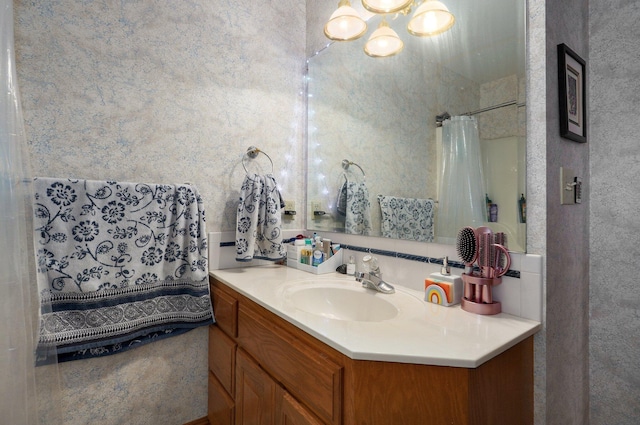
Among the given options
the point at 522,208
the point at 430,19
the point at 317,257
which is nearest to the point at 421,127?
the point at 430,19

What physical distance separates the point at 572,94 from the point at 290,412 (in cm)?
135

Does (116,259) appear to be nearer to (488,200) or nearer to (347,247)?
(347,247)

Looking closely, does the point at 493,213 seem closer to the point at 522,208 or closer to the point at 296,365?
the point at 522,208

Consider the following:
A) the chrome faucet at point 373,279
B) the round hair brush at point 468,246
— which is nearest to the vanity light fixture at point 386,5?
the round hair brush at point 468,246

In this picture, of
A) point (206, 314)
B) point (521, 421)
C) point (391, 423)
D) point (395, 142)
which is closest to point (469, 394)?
point (391, 423)

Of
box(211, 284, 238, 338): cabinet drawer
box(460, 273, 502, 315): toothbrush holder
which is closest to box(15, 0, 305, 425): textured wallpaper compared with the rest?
box(211, 284, 238, 338): cabinet drawer

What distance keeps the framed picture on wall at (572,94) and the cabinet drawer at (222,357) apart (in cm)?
143

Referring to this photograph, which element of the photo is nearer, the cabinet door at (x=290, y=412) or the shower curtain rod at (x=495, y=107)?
the cabinet door at (x=290, y=412)

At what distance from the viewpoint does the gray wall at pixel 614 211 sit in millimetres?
1120

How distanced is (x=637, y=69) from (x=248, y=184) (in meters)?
1.60

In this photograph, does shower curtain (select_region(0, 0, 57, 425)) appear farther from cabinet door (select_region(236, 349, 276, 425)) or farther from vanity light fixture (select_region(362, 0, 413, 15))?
vanity light fixture (select_region(362, 0, 413, 15))

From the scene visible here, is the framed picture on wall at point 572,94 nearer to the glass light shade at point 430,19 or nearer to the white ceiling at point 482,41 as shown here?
the white ceiling at point 482,41

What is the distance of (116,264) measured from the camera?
120 cm

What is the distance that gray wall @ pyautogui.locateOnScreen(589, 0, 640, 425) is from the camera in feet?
3.67
